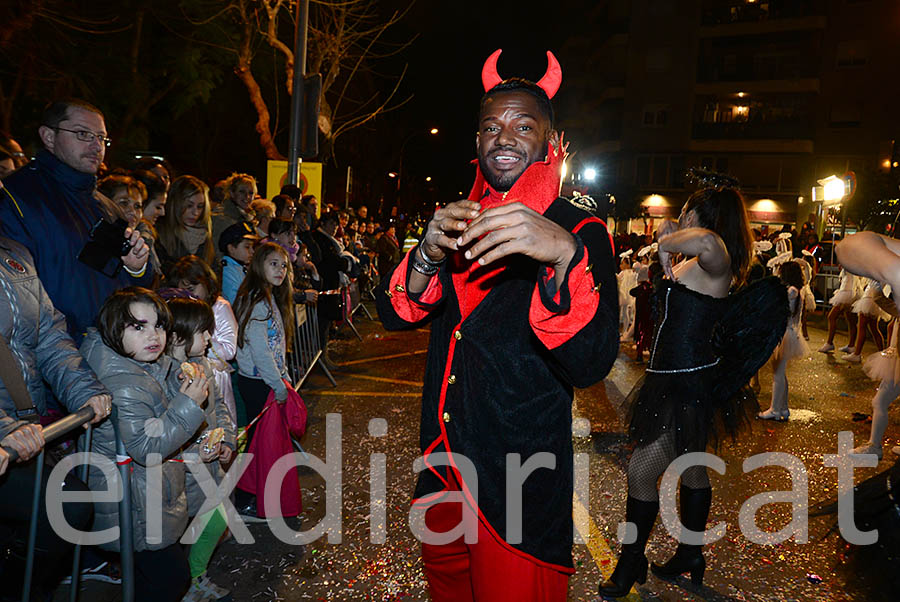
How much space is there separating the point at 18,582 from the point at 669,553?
3607 millimetres

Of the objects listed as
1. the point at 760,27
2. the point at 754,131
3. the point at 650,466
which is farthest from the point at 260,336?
the point at 760,27

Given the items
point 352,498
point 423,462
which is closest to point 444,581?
point 423,462

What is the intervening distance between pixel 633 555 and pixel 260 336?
2940mm

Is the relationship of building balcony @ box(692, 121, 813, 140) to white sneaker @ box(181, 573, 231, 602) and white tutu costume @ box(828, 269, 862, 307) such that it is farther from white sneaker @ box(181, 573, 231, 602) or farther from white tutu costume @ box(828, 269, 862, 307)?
white sneaker @ box(181, 573, 231, 602)

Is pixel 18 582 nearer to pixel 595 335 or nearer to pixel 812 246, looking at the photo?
pixel 595 335

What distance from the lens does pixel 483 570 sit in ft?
6.76

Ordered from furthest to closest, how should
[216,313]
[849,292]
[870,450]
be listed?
[849,292], [870,450], [216,313]

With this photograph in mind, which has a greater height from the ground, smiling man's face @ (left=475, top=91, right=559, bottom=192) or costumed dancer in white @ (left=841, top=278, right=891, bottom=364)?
smiling man's face @ (left=475, top=91, right=559, bottom=192)

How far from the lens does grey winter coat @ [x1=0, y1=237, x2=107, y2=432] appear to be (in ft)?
9.07

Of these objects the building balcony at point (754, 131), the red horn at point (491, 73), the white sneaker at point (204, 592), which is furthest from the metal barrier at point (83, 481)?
the building balcony at point (754, 131)

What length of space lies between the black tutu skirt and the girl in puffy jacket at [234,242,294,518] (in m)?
2.54

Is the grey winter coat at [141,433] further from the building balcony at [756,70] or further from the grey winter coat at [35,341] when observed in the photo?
the building balcony at [756,70]

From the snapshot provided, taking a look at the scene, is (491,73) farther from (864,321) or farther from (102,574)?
(864,321)

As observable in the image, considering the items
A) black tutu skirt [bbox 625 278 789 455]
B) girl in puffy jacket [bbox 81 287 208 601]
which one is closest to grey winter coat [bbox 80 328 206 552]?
girl in puffy jacket [bbox 81 287 208 601]
